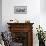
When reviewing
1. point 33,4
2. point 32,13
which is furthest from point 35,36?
point 33,4

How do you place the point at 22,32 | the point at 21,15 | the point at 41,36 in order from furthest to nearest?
the point at 21,15
the point at 22,32
the point at 41,36

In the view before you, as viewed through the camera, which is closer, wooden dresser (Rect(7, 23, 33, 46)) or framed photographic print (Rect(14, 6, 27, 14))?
wooden dresser (Rect(7, 23, 33, 46))

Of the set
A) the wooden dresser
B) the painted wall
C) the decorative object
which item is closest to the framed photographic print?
the painted wall

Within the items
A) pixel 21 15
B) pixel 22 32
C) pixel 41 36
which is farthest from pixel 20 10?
pixel 41 36

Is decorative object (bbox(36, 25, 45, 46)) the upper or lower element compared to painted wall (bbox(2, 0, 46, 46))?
lower

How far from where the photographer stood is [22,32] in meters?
5.38

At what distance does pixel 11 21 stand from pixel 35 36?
109 cm

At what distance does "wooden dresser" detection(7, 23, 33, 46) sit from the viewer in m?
5.30

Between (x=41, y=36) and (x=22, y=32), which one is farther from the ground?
(x=22, y=32)

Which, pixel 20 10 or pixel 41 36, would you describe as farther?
pixel 20 10

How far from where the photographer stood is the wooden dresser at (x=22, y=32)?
5305 mm

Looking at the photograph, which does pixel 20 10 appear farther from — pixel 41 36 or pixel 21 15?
pixel 41 36

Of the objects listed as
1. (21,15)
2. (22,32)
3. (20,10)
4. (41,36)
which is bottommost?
(41,36)

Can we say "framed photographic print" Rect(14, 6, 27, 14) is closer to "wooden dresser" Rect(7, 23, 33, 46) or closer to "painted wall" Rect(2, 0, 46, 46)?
"painted wall" Rect(2, 0, 46, 46)
